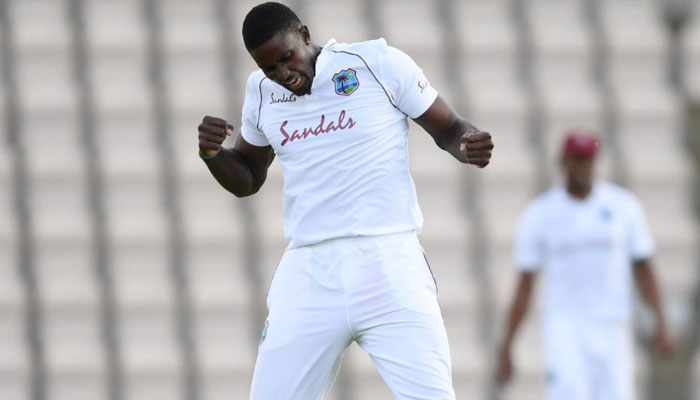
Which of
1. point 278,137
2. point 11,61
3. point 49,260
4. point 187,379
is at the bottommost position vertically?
point 187,379

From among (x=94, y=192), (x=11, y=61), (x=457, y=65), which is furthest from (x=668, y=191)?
(x=11, y=61)

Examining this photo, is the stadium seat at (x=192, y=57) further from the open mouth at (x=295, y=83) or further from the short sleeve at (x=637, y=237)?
the open mouth at (x=295, y=83)

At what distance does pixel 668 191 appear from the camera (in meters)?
11.0

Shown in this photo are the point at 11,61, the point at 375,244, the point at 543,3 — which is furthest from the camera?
the point at 543,3

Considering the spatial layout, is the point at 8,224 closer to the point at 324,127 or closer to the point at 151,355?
the point at 151,355

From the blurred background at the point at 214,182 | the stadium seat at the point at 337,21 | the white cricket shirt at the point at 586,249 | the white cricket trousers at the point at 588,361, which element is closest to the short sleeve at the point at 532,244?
the white cricket shirt at the point at 586,249

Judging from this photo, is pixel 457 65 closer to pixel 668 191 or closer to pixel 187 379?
pixel 668 191

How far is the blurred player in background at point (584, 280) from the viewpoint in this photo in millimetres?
7191

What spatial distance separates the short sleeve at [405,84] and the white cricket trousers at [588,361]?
3.07m

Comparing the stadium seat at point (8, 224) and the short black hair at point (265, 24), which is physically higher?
the short black hair at point (265, 24)

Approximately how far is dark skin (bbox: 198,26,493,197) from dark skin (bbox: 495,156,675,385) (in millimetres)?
2871

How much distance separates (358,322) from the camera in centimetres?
436

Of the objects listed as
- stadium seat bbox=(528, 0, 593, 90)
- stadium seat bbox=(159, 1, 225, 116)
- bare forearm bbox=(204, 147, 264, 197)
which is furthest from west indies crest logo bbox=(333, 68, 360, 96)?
stadium seat bbox=(528, 0, 593, 90)

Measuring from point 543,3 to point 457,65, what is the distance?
45.1 inches
